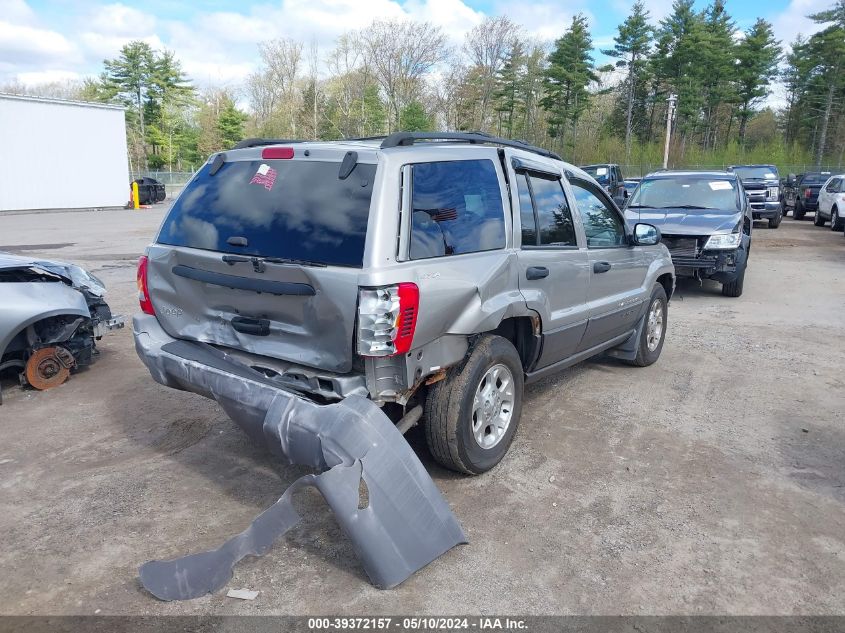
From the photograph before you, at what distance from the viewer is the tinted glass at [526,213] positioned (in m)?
4.26

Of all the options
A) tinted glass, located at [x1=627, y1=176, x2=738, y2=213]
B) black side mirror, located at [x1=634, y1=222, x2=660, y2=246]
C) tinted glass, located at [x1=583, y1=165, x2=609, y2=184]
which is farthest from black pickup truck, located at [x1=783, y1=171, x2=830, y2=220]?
black side mirror, located at [x1=634, y1=222, x2=660, y2=246]

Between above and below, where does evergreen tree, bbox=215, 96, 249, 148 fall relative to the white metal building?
above

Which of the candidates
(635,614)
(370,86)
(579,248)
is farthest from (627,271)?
(370,86)

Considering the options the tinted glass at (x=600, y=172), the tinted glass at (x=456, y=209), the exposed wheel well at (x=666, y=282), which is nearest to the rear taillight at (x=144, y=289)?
the tinted glass at (x=456, y=209)

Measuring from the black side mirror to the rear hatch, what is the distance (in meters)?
3.24

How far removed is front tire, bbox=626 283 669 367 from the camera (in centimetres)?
631

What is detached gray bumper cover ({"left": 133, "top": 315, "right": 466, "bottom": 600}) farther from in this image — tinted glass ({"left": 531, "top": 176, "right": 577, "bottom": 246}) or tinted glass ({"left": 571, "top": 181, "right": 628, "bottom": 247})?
tinted glass ({"left": 571, "top": 181, "right": 628, "bottom": 247})

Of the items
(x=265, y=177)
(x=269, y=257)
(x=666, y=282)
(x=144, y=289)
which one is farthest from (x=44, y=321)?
(x=666, y=282)

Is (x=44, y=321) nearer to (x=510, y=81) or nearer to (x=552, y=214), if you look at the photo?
(x=552, y=214)

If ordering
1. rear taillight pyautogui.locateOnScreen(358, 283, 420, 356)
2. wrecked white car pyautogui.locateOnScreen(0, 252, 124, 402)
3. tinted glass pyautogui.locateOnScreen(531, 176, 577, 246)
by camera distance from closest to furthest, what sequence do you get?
rear taillight pyautogui.locateOnScreen(358, 283, 420, 356) < tinted glass pyautogui.locateOnScreen(531, 176, 577, 246) < wrecked white car pyautogui.locateOnScreen(0, 252, 124, 402)

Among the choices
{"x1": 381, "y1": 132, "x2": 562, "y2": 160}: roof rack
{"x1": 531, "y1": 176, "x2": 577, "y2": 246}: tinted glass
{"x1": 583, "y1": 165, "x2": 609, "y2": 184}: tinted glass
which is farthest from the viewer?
{"x1": 583, "y1": 165, "x2": 609, "y2": 184}: tinted glass

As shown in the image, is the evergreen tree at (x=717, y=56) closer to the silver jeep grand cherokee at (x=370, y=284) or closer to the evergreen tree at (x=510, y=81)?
the evergreen tree at (x=510, y=81)

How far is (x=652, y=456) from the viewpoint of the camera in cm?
448

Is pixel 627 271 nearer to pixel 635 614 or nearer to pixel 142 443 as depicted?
pixel 635 614
